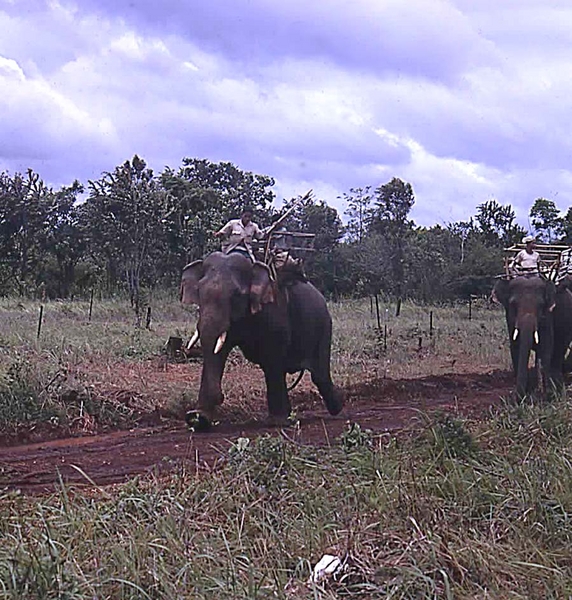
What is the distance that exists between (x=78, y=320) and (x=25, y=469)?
14.1 metres

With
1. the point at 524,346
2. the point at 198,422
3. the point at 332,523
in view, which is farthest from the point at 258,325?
the point at 332,523

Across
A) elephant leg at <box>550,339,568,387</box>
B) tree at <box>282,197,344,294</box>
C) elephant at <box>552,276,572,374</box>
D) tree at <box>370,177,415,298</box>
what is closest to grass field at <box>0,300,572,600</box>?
elephant at <box>552,276,572,374</box>

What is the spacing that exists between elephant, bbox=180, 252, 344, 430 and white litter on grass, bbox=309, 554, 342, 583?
5341 millimetres

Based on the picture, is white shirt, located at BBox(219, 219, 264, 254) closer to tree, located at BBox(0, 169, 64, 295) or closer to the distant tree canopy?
the distant tree canopy

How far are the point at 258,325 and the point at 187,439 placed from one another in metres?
1.84

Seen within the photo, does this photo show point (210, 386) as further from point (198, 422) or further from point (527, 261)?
point (527, 261)

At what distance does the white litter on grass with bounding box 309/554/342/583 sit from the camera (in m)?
5.07

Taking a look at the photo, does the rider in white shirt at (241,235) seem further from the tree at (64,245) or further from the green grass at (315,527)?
the tree at (64,245)

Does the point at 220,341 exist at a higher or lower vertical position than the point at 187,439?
higher

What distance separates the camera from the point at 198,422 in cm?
1053

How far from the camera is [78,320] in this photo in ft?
73.8

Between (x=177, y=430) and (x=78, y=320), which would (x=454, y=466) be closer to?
(x=177, y=430)

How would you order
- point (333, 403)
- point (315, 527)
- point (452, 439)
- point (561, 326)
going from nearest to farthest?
point (315, 527) → point (452, 439) → point (333, 403) → point (561, 326)

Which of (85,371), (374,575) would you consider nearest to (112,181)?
(85,371)
